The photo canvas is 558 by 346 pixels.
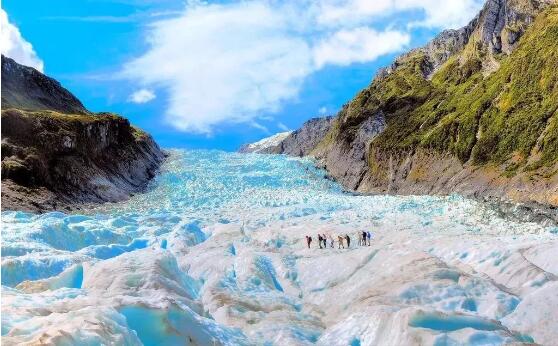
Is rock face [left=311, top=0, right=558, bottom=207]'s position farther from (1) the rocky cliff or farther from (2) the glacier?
(2) the glacier

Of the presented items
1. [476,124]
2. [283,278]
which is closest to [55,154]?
[283,278]

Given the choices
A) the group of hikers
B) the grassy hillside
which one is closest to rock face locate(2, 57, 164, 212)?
the group of hikers

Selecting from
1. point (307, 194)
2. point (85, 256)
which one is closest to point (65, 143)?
point (307, 194)

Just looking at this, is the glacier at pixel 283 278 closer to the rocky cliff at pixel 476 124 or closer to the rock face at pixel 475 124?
the rock face at pixel 475 124

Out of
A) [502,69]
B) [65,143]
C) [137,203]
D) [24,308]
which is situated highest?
[502,69]

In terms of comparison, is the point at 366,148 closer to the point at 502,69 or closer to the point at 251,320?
the point at 502,69

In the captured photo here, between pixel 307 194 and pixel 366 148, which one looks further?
pixel 366 148
